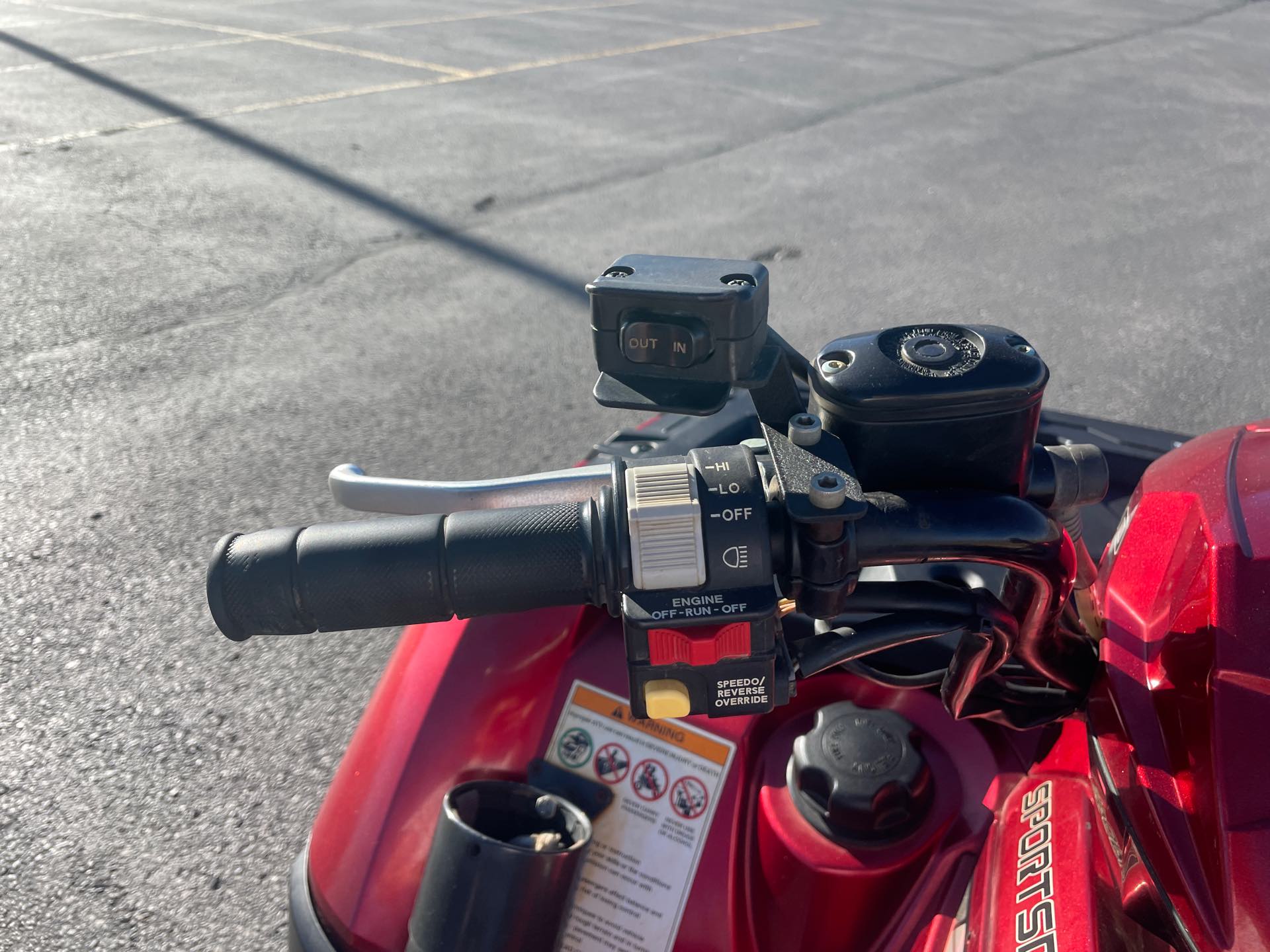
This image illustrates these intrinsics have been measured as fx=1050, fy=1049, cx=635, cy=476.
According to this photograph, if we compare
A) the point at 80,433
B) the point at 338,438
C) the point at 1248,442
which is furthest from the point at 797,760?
the point at 80,433

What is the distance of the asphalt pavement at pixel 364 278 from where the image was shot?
2738mm

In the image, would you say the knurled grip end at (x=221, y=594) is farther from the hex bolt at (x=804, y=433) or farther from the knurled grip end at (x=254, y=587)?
the hex bolt at (x=804, y=433)

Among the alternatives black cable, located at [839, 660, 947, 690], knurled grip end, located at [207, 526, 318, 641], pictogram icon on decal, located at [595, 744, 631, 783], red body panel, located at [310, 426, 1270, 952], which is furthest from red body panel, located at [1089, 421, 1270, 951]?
knurled grip end, located at [207, 526, 318, 641]

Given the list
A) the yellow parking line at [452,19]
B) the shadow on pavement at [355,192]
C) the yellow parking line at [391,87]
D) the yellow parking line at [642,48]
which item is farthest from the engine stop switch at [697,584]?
the yellow parking line at [452,19]

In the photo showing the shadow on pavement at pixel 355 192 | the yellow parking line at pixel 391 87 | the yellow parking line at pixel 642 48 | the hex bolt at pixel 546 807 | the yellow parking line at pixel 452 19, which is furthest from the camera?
the yellow parking line at pixel 452 19

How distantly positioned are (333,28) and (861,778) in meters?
12.4

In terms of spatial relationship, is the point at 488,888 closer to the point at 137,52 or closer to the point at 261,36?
the point at 137,52

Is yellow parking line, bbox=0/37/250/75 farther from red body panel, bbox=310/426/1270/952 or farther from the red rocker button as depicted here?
the red rocker button

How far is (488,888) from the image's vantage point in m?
1.28

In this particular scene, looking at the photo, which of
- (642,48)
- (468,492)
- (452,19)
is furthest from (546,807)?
(452,19)

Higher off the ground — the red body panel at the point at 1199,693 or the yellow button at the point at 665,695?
the yellow button at the point at 665,695

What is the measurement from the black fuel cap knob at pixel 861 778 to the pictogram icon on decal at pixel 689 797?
0.14 metres

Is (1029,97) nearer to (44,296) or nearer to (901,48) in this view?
(901,48)

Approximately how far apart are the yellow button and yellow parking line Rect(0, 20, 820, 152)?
806cm
